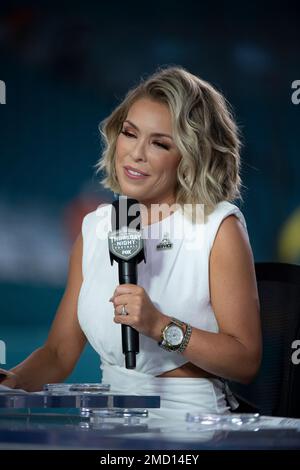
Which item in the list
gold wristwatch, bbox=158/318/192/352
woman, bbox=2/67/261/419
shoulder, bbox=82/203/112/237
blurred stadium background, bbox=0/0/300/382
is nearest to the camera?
gold wristwatch, bbox=158/318/192/352

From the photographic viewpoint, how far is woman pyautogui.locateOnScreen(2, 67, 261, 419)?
7.75 feet

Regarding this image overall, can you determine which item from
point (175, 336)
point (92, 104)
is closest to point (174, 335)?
point (175, 336)

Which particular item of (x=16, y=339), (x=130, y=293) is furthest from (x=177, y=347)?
(x=16, y=339)

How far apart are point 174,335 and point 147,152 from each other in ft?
1.90

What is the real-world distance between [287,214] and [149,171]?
3.35ft

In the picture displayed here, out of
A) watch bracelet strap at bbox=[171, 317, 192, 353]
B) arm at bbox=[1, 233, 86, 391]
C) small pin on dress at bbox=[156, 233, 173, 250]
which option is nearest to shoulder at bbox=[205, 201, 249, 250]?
small pin on dress at bbox=[156, 233, 173, 250]

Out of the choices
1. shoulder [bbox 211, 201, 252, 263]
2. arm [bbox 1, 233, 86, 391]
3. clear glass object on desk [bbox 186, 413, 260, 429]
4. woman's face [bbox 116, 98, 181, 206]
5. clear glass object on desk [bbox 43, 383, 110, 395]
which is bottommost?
clear glass object on desk [bbox 186, 413, 260, 429]

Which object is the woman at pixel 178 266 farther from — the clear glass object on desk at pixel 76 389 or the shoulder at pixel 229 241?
the clear glass object on desk at pixel 76 389

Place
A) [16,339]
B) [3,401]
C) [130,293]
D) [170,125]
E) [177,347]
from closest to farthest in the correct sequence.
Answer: [3,401]
[130,293]
[177,347]
[170,125]
[16,339]

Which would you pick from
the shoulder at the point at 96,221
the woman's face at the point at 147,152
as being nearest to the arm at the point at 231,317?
the woman's face at the point at 147,152

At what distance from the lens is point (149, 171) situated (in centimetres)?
247

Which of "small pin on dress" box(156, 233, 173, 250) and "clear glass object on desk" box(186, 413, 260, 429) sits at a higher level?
"small pin on dress" box(156, 233, 173, 250)

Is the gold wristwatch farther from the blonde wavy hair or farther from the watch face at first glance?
the blonde wavy hair

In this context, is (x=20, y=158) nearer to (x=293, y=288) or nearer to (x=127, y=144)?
(x=127, y=144)
